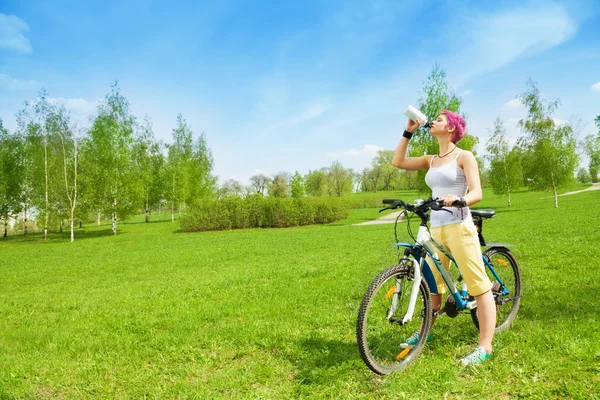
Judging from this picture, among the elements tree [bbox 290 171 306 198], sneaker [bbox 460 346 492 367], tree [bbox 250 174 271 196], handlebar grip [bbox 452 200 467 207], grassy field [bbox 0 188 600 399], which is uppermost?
tree [bbox 250 174 271 196]

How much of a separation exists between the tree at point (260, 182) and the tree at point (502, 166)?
54703 millimetres

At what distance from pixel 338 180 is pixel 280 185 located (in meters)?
15.6

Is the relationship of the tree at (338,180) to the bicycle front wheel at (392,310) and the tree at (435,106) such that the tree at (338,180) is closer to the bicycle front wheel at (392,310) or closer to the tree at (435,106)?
the tree at (435,106)

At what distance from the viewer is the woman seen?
3643mm

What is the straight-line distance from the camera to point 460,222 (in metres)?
3.65

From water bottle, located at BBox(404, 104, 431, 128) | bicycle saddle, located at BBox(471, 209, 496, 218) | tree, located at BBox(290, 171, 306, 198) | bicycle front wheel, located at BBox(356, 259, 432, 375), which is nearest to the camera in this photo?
bicycle front wheel, located at BBox(356, 259, 432, 375)

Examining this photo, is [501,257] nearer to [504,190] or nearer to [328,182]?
[504,190]

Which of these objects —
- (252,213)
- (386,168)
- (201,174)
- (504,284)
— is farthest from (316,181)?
(504,284)

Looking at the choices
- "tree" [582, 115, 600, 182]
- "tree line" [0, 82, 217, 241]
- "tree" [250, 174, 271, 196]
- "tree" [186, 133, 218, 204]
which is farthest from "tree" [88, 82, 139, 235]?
"tree" [582, 115, 600, 182]

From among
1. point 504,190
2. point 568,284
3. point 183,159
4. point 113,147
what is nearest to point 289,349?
point 568,284

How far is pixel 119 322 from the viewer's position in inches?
246

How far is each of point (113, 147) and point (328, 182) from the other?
58.9m

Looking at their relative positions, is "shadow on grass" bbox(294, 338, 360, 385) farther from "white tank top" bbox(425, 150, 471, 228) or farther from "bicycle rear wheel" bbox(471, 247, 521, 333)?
"white tank top" bbox(425, 150, 471, 228)

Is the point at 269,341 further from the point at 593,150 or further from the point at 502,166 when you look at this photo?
the point at 593,150
